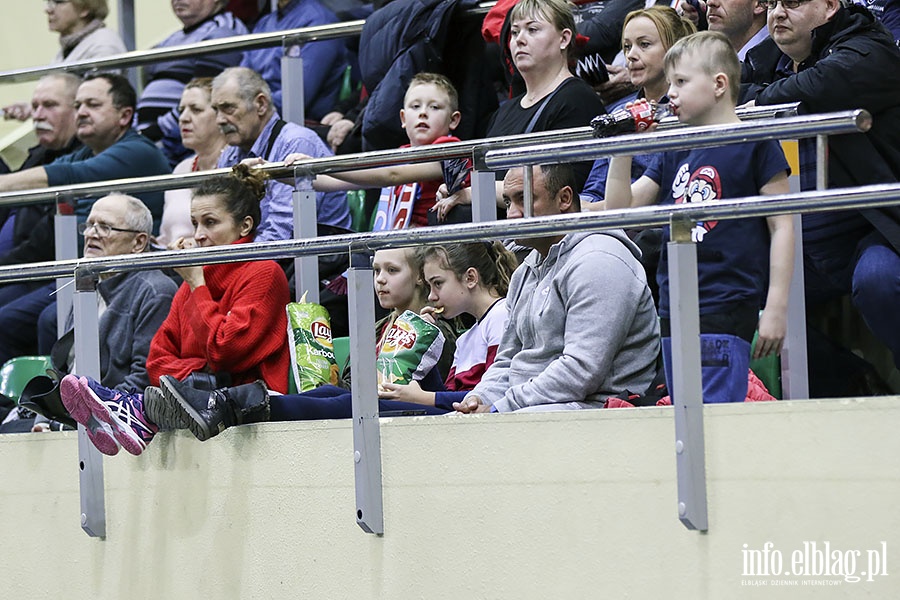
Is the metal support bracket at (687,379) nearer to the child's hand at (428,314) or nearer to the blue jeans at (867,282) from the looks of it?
the blue jeans at (867,282)

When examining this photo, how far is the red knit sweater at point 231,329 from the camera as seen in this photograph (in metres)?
4.46

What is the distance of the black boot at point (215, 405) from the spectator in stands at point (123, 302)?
0.70 metres

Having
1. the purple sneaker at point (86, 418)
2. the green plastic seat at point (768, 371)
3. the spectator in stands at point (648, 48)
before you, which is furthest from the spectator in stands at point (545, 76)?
the green plastic seat at point (768, 371)

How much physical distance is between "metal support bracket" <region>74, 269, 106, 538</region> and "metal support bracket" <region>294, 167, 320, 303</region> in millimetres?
859

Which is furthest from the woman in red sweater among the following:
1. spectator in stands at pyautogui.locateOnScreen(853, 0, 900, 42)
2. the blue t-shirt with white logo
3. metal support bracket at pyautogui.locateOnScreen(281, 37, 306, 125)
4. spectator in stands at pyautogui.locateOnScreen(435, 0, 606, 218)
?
spectator in stands at pyautogui.locateOnScreen(853, 0, 900, 42)

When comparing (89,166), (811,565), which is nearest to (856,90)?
(811,565)

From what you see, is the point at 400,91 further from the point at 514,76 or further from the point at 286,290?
the point at 286,290

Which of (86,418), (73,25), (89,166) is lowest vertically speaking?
(86,418)

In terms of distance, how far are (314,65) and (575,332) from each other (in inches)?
131

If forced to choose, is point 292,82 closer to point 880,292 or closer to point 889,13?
point 889,13

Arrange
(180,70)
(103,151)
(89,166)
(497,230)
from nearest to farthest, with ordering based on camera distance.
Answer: (497,230)
(89,166)
(103,151)
(180,70)

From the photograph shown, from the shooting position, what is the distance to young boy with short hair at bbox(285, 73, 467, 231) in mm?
5191

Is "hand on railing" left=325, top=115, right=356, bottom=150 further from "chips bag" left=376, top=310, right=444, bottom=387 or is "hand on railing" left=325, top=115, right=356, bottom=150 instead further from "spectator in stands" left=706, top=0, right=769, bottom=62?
"chips bag" left=376, top=310, right=444, bottom=387

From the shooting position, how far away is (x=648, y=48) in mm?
4738
